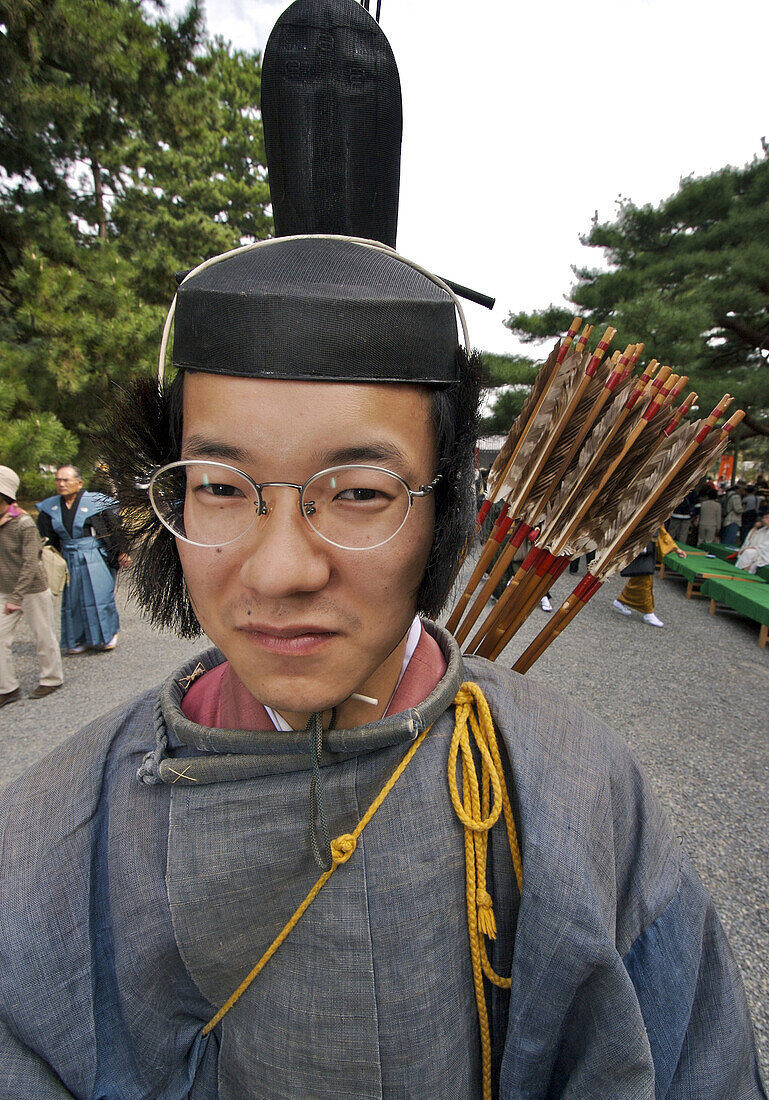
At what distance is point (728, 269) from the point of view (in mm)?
8266

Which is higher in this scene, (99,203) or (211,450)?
(99,203)

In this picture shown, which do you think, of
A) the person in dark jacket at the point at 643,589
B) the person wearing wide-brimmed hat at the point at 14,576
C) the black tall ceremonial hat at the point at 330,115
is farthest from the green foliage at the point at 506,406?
the black tall ceremonial hat at the point at 330,115

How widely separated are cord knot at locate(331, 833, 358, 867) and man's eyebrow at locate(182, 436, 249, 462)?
0.51m

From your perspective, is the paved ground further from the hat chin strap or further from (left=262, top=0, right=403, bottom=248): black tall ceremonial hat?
(left=262, top=0, right=403, bottom=248): black tall ceremonial hat

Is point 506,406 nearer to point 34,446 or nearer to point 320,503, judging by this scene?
point 34,446

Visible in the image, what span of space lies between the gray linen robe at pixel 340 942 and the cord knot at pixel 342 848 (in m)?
0.02

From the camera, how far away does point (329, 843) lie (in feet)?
2.55

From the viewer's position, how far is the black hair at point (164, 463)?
88cm

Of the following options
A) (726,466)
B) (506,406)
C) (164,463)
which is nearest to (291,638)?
(164,463)

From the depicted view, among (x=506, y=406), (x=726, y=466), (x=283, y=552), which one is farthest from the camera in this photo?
(x=726, y=466)

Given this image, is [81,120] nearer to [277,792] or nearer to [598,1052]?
[277,792]

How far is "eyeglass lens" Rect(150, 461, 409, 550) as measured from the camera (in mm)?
726

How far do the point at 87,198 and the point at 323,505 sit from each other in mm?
9027

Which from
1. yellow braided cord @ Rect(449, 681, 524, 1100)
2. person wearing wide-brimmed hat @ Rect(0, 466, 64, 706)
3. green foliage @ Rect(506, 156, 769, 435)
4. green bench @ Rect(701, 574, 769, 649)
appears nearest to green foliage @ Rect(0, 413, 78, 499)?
person wearing wide-brimmed hat @ Rect(0, 466, 64, 706)
